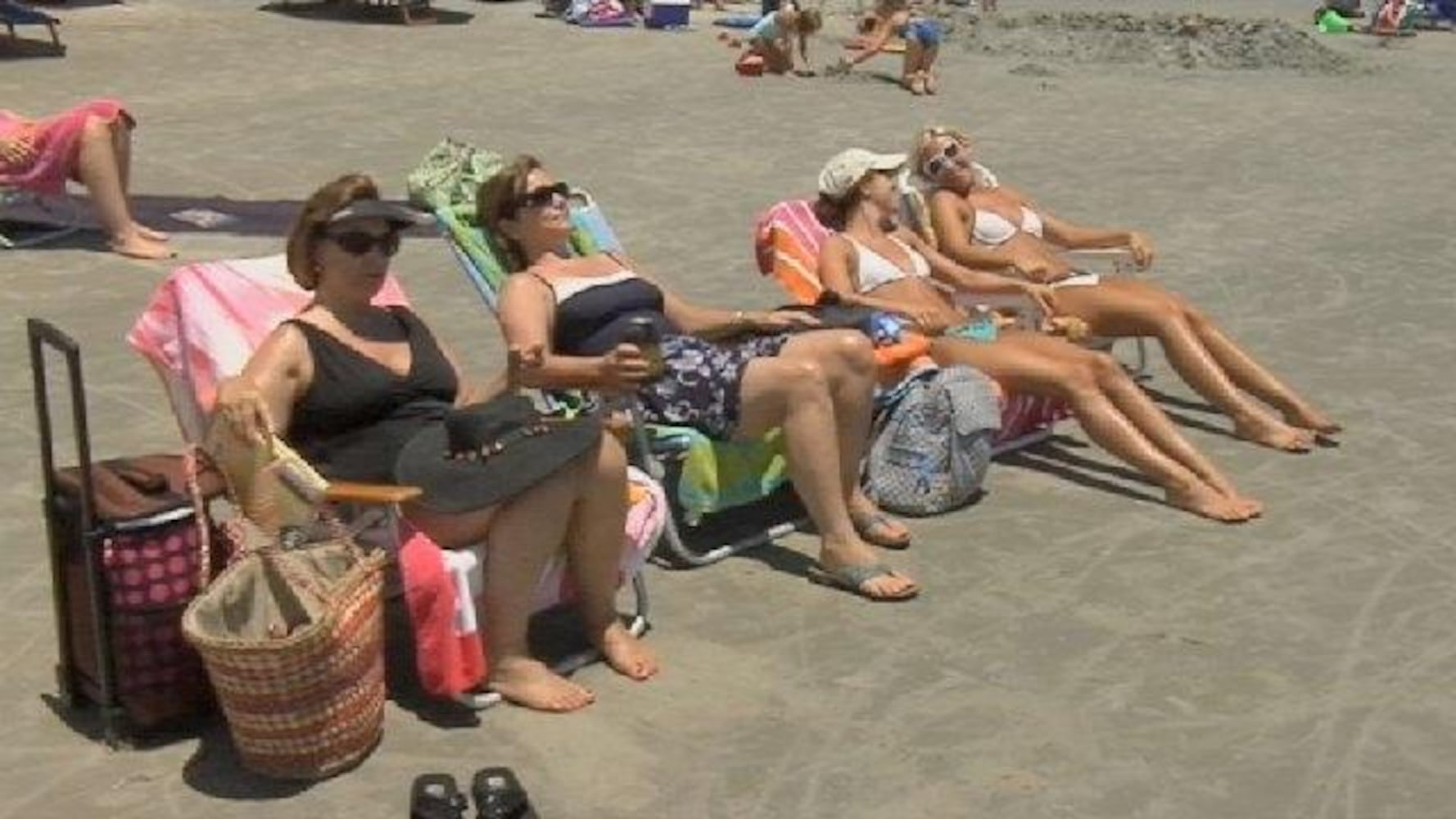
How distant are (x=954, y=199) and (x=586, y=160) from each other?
5737 millimetres

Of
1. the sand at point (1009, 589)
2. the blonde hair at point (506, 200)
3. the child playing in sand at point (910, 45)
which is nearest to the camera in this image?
the sand at point (1009, 589)

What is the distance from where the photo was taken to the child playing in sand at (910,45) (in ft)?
56.1

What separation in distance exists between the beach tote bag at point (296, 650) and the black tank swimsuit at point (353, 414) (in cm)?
31

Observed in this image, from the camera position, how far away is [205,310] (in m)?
4.80

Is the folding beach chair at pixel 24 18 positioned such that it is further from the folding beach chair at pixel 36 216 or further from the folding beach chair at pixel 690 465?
the folding beach chair at pixel 690 465

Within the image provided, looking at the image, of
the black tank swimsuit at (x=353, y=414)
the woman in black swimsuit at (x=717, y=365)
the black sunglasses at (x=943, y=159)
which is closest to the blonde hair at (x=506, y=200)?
the woman in black swimsuit at (x=717, y=365)

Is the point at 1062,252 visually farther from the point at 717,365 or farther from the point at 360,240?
the point at 360,240

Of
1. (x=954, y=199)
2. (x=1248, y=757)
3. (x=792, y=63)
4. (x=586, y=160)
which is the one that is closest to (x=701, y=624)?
(x=1248, y=757)

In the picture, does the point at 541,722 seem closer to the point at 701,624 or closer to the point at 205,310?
the point at 701,624

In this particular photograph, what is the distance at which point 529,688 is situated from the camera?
451 centimetres

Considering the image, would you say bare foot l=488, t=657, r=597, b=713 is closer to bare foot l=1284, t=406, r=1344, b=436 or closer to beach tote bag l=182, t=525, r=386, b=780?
beach tote bag l=182, t=525, r=386, b=780

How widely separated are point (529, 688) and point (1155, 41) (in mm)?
18108

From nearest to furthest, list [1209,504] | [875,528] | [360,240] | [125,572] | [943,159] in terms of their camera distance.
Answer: [125,572]
[360,240]
[875,528]
[1209,504]
[943,159]

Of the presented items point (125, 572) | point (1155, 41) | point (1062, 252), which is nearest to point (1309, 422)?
point (1062, 252)
